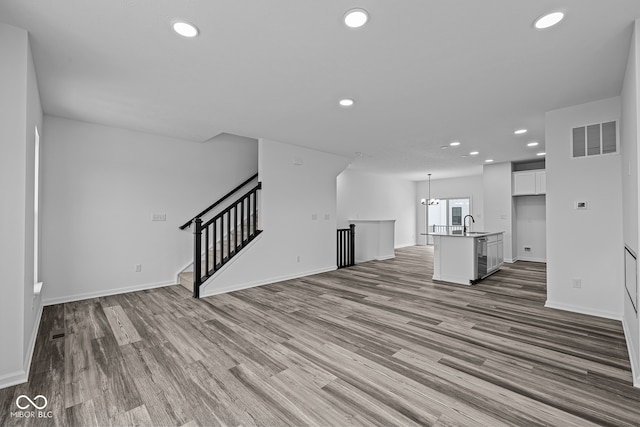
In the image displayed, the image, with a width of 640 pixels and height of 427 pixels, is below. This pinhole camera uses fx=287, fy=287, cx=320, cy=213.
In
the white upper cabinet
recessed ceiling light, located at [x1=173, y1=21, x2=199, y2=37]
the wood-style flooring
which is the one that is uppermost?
recessed ceiling light, located at [x1=173, y1=21, x2=199, y2=37]

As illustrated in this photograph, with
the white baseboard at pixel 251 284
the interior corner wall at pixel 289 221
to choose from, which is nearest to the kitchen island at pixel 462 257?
the interior corner wall at pixel 289 221

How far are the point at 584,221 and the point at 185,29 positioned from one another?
4930mm

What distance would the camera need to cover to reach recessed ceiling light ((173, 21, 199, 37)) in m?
2.19

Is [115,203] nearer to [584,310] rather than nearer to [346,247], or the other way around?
[346,247]

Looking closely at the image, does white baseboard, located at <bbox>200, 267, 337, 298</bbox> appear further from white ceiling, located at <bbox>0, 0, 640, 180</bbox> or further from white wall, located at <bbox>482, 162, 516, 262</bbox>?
white wall, located at <bbox>482, 162, 516, 262</bbox>

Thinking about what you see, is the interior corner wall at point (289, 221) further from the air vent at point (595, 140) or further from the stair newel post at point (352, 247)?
the air vent at point (595, 140)

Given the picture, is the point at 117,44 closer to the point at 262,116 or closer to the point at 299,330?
the point at 262,116

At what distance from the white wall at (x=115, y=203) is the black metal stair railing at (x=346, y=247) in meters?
3.26

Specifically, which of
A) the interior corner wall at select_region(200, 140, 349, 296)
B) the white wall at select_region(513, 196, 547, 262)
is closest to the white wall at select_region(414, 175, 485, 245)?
the white wall at select_region(513, 196, 547, 262)

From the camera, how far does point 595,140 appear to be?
144 inches

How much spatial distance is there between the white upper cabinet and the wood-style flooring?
13.7 ft

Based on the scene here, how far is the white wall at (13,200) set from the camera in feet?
7.30

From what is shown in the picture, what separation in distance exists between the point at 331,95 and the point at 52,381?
3.76m

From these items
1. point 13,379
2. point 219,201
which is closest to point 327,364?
point 13,379
